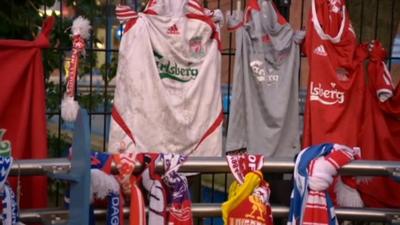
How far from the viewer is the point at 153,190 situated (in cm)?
268

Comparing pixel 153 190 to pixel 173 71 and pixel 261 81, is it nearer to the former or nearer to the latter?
pixel 173 71

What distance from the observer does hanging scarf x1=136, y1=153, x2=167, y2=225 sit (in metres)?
2.67

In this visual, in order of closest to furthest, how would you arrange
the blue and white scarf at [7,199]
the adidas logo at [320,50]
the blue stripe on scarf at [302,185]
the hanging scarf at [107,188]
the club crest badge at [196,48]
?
the blue and white scarf at [7,199] < the hanging scarf at [107,188] < the blue stripe on scarf at [302,185] < the club crest badge at [196,48] < the adidas logo at [320,50]

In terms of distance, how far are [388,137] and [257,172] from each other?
59.8 inches

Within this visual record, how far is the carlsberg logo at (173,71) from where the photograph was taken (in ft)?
11.6

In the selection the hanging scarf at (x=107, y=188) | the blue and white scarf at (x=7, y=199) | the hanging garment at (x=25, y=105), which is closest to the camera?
the blue and white scarf at (x=7, y=199)

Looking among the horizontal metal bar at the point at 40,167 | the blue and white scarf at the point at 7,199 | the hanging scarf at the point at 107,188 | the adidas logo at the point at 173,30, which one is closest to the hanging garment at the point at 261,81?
the adidas logo at the point at 173,30

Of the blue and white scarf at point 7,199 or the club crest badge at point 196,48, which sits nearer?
the blue and white scarf at point 7,199

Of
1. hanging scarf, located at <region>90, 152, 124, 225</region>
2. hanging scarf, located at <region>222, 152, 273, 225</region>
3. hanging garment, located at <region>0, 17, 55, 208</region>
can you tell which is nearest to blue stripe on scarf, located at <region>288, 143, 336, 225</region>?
hanging scarf, located at <region>222, 152, 273, 225</region>

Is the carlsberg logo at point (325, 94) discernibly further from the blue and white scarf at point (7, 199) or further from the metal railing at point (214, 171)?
the blue and white scarf at point (7, 199)

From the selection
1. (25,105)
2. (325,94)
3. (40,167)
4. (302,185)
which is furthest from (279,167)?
(25,105)

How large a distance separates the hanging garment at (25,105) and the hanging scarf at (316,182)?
1.27 metres

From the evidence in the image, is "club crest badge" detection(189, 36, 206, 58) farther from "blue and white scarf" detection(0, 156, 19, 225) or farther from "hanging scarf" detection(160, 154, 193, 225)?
"blue and white scarf" detection(0, 156, 19, 225)

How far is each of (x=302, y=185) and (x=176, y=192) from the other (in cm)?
51
